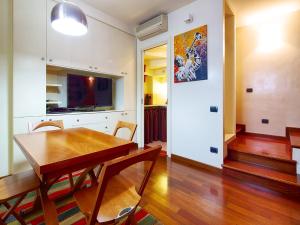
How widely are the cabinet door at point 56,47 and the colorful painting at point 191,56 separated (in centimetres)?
185

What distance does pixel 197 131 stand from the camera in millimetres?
2752

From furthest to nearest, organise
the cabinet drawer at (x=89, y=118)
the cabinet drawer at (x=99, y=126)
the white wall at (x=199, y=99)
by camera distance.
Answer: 1. the cabinet drawer at (x=99, y=126)
2. the cabinet drawer at (x=89, y=118)
3. the white wall at (x=199, y=99)

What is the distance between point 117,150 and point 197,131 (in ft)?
6.05

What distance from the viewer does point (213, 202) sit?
176 centimetres

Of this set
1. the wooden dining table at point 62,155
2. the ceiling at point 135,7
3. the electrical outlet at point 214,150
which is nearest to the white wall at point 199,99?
the electrical outlet at point 214,150

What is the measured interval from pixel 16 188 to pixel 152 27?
10.3ft

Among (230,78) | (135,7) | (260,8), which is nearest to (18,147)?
(135,7)

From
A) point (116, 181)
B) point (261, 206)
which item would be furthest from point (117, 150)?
point (261, 206)

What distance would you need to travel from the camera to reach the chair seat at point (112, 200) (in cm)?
97

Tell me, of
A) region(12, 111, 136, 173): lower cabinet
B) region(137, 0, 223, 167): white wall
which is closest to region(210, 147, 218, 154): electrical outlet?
region(137, 0, 223, 167): white wall

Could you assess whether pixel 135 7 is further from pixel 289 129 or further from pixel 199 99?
pixel 289 129

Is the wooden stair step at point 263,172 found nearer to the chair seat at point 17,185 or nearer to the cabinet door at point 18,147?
the chair seat at point 17,185

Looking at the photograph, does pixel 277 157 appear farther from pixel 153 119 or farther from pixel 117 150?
pixel 153 119

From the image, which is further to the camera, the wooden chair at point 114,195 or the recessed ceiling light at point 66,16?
the recessed ceiling light at point 66,16
